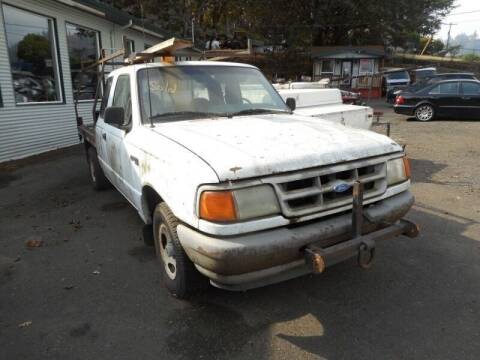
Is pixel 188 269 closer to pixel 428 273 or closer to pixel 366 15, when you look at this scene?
pixel 428 273

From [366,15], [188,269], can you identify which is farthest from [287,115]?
[366,15]

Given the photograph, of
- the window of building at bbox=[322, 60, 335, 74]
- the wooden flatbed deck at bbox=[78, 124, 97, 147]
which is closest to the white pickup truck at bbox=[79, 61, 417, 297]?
the wooden flatbed deck at bbox=[78, 124, 97, 147]

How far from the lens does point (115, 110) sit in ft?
12.3

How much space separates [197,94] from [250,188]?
5.73 ft

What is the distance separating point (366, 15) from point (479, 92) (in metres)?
19.9

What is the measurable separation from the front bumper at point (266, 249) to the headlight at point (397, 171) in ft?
1.58

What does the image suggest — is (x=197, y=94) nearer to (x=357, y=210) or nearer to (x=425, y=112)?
(x=357, y=210)

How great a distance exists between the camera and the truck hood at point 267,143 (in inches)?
100

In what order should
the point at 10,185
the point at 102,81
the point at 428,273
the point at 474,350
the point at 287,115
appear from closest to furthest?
the point at 474,350
the point at 428,273
the point at 287,115
the point at 102,81
the point at 10,185

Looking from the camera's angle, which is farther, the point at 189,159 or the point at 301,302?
the point at 301,302

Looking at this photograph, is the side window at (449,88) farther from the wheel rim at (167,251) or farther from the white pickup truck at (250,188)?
the wheel rim at (167,251)

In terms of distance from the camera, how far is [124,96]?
4270mm

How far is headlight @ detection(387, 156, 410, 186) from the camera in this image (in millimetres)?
3131

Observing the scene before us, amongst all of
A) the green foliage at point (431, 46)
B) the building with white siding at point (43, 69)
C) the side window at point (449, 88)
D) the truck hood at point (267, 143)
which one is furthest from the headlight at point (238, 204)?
the green foliage at point (431, 46)
